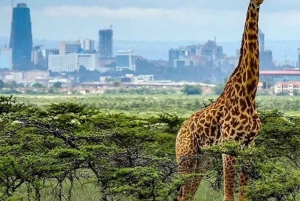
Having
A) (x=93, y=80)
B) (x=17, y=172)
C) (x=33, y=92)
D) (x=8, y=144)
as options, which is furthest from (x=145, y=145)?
(x=93, y=80)

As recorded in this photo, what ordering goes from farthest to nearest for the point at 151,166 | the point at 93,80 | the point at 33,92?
the point at 93,80
the point at 33,92
the point at 151,166

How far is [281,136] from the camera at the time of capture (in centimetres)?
1229

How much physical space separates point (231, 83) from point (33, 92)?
10058 cm

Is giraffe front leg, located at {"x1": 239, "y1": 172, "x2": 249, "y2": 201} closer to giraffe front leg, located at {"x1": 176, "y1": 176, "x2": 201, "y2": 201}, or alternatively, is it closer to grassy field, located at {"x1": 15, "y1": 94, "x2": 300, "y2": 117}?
giraffe front leg, located at {"x1": 176, "y1": 176, "x2": 201, "y2": 201}

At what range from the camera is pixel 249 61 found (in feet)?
31.2

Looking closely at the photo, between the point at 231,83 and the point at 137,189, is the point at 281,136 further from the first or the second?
the point at 137,189

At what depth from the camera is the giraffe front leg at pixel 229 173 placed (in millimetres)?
9115

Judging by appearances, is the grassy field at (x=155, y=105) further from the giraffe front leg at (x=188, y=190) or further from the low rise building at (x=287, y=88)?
the low rise building at (x=287, y=88)

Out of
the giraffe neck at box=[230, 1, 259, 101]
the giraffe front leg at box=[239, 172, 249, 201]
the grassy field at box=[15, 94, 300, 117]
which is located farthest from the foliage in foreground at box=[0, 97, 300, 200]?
the grassy field at box=[15, 94, 300, 117]

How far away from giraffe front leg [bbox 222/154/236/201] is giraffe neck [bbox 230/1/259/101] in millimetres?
627

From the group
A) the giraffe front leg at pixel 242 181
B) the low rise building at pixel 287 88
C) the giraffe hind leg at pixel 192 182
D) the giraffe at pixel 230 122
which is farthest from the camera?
the low rise building at pixel 287 88

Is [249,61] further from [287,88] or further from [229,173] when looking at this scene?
[287,88]

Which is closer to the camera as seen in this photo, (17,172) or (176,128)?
(17,172)

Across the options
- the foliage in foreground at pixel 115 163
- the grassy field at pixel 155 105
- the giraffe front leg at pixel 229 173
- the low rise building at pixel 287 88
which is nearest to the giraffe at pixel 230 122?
the giraffe front leg at pixel 229 173
